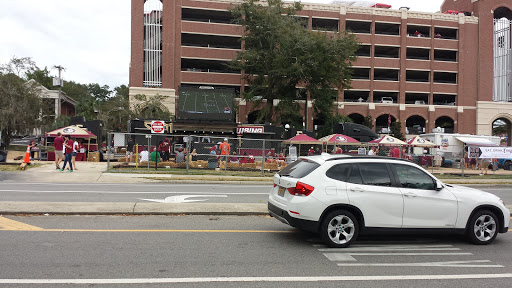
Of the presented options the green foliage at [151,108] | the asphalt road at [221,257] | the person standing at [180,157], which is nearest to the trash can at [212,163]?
the person standing at [180,157]

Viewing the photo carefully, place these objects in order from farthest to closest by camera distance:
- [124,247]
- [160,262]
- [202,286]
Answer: [124,247] → [160,262] → [202,286]

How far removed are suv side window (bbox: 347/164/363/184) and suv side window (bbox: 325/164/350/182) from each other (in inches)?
2.9

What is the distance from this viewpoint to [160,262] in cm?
541

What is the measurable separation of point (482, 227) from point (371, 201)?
90.1 inches

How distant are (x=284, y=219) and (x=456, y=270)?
267 cm

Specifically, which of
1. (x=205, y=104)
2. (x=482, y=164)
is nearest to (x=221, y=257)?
(x=205, y=104)

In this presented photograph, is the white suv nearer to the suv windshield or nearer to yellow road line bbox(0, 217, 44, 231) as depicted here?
the suv windshield

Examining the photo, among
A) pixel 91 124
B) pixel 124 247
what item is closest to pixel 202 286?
pixel 124 247

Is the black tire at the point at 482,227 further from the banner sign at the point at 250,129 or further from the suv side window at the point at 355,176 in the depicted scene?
the banner sign at the point at 250,129

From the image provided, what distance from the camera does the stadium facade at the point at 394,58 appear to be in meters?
49.0

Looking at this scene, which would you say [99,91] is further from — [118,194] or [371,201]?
[371,201]

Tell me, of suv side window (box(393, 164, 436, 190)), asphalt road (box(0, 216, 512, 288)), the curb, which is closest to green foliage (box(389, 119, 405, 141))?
asphalt road (box(0, 216, 512, 288))

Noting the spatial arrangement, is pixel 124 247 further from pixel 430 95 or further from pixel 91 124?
pixel 430 95

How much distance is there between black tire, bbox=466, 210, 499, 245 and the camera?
685 centimetres
